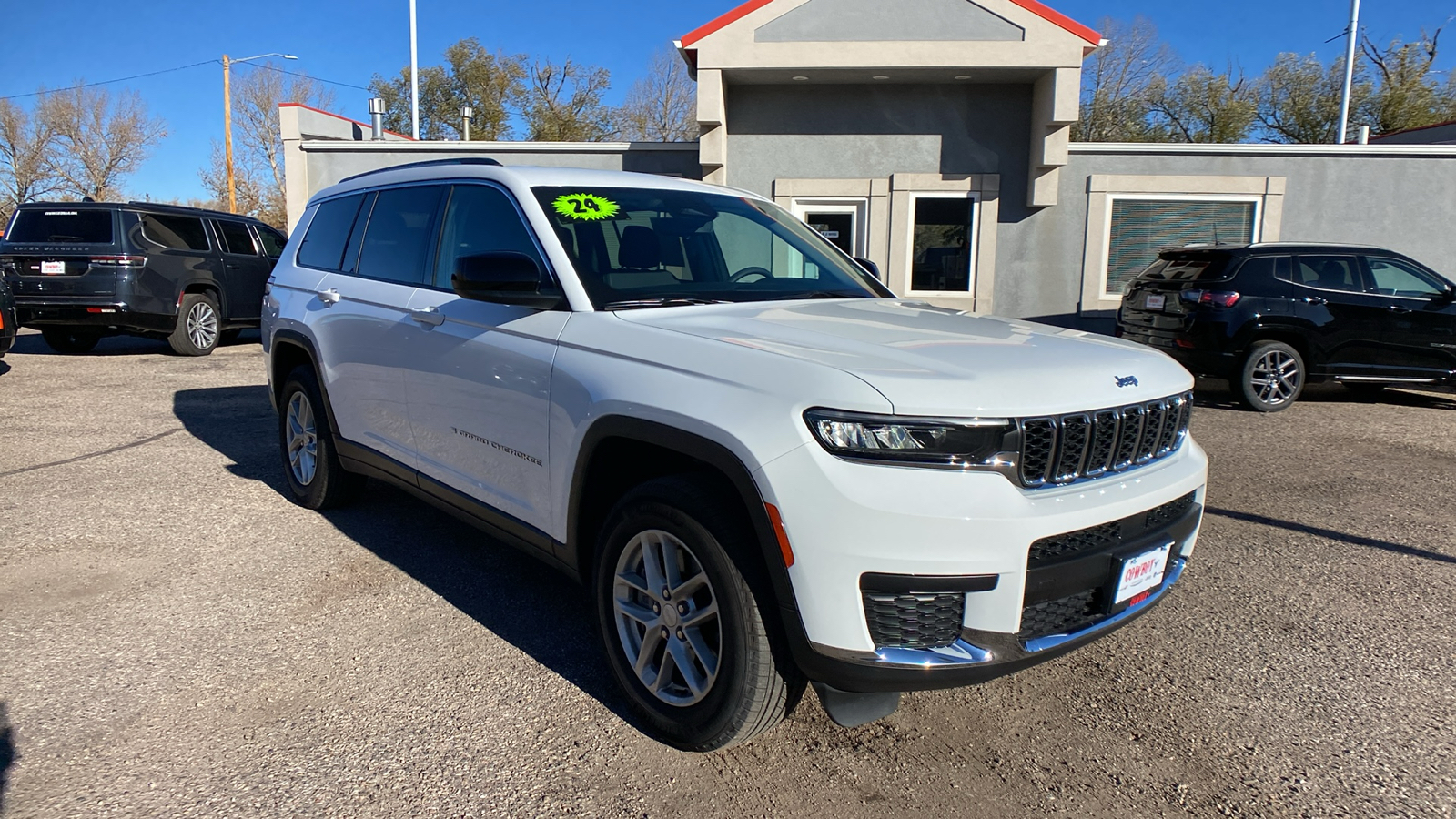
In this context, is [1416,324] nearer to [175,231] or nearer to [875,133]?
[875,133]

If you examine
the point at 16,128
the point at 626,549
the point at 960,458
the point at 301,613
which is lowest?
the point at 301,613

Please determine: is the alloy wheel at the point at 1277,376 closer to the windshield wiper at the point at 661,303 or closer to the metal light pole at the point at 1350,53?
the windshield wiper at the point at 661,303

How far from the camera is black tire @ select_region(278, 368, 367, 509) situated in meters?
5.01

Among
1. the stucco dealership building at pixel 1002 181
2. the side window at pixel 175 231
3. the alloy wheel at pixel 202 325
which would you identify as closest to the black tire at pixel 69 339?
the alloy wheel at pixel 202 325

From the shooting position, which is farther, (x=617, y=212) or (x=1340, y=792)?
(x=617, y=212)

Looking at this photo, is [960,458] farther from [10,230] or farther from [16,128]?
[16,128]

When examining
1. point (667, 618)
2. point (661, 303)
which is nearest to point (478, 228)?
point (661, 303)

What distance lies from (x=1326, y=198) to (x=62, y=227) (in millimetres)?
17406

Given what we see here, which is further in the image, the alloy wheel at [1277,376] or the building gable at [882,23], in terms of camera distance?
the building gable at [882,23]

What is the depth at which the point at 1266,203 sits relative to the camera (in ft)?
45.3

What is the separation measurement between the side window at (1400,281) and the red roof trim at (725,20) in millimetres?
8089

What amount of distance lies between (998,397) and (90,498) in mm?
5542

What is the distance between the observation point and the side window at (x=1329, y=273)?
9.49 m

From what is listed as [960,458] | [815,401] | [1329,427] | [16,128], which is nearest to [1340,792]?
[960,458]
